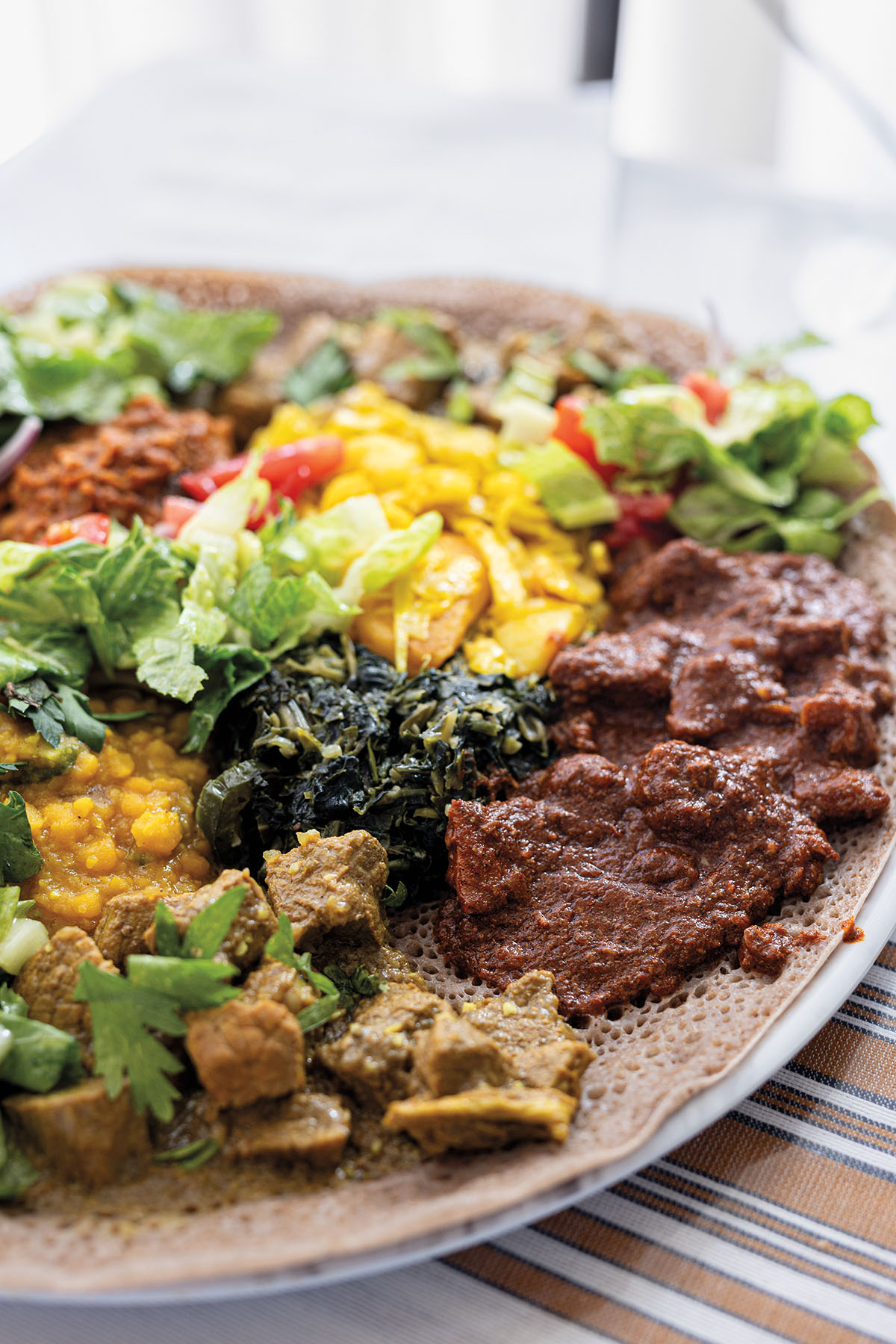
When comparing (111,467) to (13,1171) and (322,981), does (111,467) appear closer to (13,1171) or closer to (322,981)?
(322,981)

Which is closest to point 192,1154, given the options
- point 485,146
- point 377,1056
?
point 377,1056

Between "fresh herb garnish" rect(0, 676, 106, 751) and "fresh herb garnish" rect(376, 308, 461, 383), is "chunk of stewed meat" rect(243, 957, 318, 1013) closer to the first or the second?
"fresh herb garnish" rect(0, 676, 106, 751)

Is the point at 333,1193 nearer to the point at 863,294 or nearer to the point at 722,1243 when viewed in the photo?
the point at 722,1243

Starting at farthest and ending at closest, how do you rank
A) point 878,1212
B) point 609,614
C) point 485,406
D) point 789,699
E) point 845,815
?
point 485,406, point 609,614, point 789,699, point 845,815, point 878,1212

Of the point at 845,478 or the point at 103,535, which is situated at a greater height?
the point at 845,478

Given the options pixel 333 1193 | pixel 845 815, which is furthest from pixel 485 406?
pixel 333 1193

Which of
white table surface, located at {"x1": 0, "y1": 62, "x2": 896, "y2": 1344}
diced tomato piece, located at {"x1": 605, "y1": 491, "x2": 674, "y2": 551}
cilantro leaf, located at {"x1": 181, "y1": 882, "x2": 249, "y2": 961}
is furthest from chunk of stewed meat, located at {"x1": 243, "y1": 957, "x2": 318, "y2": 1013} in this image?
white table surface, located at {"x1": 0, "y1": 62, "x2": 896, "y2": 1344}
